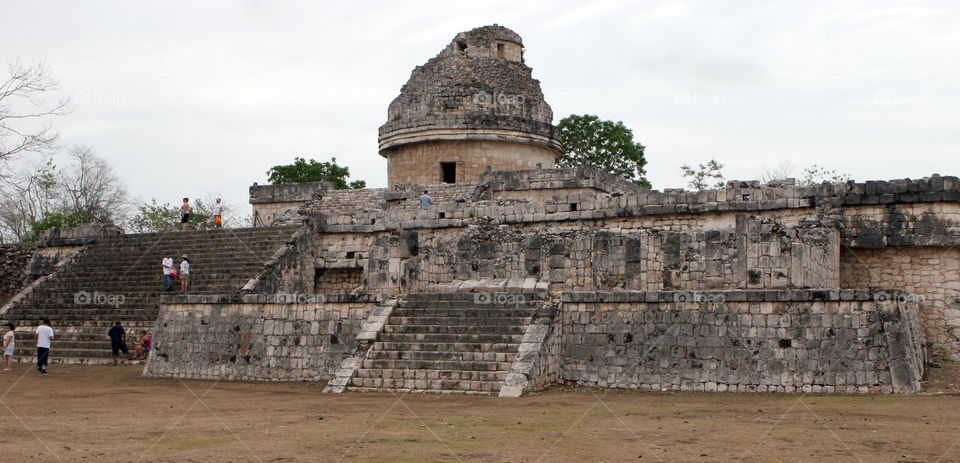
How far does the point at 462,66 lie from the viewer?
2952 centimetres

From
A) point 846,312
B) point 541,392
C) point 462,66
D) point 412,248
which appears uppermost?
point 462,66

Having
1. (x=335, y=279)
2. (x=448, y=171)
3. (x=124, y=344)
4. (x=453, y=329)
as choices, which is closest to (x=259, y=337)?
(x=453, y=329)

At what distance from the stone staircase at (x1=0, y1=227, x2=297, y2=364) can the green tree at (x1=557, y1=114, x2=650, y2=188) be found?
62.7ft

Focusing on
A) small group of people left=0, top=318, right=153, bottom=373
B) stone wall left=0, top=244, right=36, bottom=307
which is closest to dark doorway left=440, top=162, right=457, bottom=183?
small group of people left=0, top=318, right=153, bottom=373

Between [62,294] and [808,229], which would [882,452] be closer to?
[808,229]

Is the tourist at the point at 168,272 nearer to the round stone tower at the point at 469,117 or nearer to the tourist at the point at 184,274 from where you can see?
the tourist at the point at 184,274

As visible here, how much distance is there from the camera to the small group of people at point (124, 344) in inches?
776

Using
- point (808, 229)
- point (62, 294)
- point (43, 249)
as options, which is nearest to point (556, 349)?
point (808, 229)

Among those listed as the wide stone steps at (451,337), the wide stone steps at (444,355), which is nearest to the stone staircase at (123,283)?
the wide stone steps at (451,337)

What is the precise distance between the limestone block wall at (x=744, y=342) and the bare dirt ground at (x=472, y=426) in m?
0.49

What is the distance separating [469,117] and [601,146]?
13875mm

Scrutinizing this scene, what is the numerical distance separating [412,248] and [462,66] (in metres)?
12.6

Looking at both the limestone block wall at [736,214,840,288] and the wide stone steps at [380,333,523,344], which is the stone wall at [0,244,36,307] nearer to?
the wide stone steps at [380,333,523,344]

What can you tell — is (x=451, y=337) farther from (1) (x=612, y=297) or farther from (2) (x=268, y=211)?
(2) (x=268, y=211)
